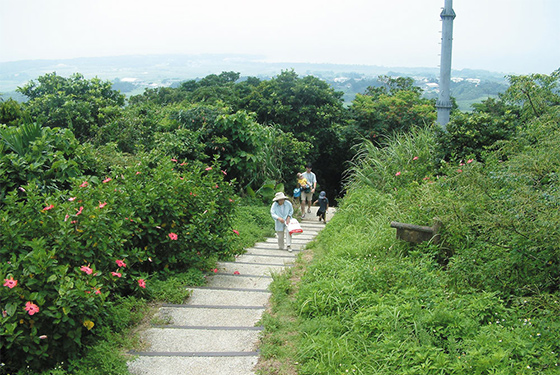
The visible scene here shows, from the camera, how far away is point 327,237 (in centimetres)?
834

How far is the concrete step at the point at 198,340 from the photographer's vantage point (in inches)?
175

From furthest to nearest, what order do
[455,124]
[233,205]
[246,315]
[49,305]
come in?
[455,124], [233,205], [246,315], [49,305]

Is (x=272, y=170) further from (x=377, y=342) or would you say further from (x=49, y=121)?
(x=377, y=342)

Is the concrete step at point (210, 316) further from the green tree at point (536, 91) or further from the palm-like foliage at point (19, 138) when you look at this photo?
the green tree at point (536, 91)

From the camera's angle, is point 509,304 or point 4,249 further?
point 509,304

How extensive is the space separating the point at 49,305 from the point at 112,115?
9.34 meters

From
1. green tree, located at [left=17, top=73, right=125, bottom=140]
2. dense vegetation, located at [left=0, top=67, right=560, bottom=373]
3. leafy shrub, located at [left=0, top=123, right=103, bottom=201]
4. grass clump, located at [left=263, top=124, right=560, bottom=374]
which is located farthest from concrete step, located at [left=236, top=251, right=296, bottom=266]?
green tree, located at [left=17, top=73, right=125, bottom=140]

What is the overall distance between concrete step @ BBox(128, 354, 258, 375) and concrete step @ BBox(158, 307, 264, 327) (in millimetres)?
785

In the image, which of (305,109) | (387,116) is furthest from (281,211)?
(305,109)

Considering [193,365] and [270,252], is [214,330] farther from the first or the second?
[270,252]

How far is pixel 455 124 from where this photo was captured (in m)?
9.16

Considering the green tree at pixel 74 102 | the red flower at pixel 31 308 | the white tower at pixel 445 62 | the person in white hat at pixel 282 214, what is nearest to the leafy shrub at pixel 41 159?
the red flower at pixel 31 308

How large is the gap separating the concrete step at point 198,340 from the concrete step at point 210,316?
20 cm

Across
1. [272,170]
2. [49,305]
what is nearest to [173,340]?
[49,305]
